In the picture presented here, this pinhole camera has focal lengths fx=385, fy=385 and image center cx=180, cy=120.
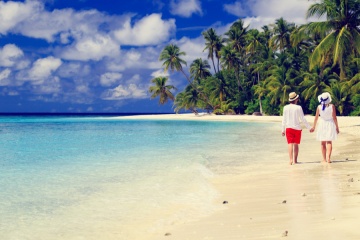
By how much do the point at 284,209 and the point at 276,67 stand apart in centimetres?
4306

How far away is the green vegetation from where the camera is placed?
78.0 ft

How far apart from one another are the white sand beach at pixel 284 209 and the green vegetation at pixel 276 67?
59.5 ft

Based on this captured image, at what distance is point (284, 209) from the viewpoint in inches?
188

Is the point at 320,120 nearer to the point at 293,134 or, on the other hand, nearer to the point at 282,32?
the point at 293,134

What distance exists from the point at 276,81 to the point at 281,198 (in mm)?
40547

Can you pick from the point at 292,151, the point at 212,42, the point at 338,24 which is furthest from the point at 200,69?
the point at 292,151

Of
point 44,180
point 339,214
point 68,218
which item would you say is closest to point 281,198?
Result: point 339,214

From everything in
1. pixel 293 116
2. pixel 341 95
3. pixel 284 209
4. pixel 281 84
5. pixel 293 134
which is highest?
pixel 281 84

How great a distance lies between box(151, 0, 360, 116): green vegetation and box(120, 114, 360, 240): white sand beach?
59.5 ft

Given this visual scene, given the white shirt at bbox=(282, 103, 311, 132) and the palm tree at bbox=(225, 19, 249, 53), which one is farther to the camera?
the palm tree at bbox=(225, 19, 249, 53)

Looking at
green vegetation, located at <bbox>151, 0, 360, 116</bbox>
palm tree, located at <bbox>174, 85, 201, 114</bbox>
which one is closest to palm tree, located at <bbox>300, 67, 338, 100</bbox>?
green vegetation, located at <bbox>151, 0, 360, 116</bbox>

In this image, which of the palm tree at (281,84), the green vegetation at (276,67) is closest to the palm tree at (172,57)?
the green vegetation at (276,67)

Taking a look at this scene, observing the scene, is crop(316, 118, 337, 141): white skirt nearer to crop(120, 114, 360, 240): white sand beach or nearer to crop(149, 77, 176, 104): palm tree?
Result: crop(120, 114, 360, 240): white sand beach

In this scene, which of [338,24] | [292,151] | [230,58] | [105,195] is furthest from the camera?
[230,58]
